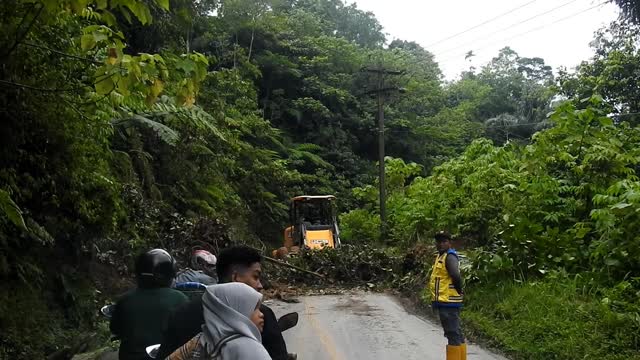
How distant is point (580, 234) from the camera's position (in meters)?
11.6

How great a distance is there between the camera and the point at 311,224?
25875 millimetres

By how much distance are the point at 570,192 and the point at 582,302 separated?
3993 millimetres

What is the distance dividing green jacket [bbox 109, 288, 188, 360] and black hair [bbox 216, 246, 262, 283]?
0.92 metres

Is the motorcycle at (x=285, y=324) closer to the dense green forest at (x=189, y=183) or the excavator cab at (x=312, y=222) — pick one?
the dense green forest at (x=189, y=183)

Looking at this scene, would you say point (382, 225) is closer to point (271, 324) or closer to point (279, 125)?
point (279, 125)

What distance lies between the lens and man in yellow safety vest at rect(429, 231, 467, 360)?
26.3 ft

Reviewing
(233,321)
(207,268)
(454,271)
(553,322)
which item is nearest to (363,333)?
(553,322)

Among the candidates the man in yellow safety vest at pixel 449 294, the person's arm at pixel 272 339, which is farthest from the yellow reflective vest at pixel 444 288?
the person's arm at pixel 272 339

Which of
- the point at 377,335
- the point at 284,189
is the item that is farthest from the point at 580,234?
the point at 284,189

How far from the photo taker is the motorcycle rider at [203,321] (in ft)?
10.2

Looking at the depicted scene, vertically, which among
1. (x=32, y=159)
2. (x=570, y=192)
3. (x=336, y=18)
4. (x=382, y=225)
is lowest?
(x=382, y=225)

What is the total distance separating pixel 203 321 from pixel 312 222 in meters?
24.1

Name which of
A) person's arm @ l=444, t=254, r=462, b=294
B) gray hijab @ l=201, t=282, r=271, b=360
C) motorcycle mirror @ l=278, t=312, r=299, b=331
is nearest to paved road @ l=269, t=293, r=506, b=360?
person's arm @ l=444, t=254, r=462, b=294

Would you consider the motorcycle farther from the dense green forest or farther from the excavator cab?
the excavator cab
